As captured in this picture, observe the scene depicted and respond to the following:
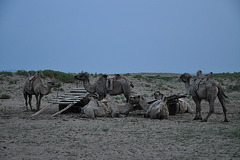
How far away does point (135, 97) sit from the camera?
12188 mm

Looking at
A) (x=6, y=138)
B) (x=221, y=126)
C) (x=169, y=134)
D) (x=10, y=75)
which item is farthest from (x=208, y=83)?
(x=10, y=75)

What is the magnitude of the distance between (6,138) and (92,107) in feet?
14.7

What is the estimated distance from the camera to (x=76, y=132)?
28.1ft

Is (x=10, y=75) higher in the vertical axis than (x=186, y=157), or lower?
higher

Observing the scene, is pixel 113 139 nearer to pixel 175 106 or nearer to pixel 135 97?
pixel 135 97

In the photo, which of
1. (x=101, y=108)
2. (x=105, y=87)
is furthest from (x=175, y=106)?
(x=101, y=108)

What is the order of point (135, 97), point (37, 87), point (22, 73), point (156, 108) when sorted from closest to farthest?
point (156, 108) < point (135, 97) < point (37, 87) < point (22, 73)

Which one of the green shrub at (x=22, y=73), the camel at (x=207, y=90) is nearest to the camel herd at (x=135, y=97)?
the camel at (x=207, y=90)

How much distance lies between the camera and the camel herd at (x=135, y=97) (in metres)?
10.8

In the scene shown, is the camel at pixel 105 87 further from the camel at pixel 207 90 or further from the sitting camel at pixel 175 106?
the camel at pixel 207 90

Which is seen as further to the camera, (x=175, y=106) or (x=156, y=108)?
(x=175, y=106)

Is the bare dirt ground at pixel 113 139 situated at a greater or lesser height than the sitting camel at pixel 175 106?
lesser

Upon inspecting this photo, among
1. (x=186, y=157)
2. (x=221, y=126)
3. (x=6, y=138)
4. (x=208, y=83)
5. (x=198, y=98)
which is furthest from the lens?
(x=198, y=98)

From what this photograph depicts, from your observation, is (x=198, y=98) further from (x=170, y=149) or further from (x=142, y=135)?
(x=170, y=149)
